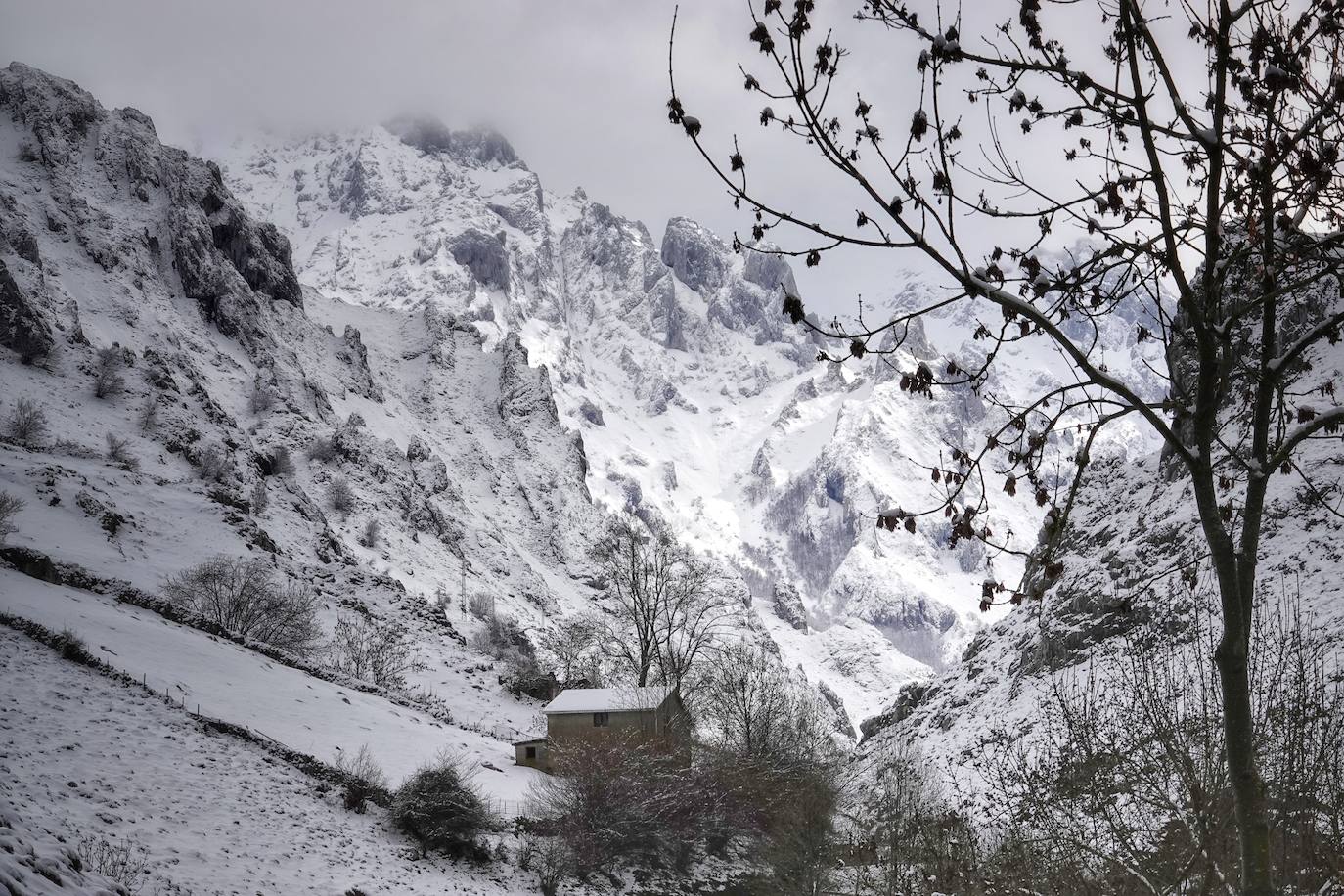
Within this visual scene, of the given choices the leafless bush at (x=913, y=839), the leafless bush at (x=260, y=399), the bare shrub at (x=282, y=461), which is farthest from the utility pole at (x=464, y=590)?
the leafless bush at (x=913, y=839)

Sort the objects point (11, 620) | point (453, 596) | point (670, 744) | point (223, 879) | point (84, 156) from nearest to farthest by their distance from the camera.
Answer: point (223, 879) < point (11, 620) < point (670, 744) < point (453, 596) < point (84, 156)

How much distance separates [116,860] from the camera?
55.5ft

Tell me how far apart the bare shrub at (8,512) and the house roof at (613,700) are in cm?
2738

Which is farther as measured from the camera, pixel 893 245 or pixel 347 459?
pixel 347 459

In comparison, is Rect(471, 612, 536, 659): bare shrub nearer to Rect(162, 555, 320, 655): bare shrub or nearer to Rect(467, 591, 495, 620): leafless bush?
Rect(467, 591, 495, 620): leafless bush

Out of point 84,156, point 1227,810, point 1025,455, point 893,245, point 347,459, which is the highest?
point 84,156

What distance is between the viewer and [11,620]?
27578 millimetres

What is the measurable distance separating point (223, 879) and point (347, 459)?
86.5 meters

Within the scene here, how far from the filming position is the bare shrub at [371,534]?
295 feet

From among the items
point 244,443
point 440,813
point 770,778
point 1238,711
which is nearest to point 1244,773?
point 1238,711

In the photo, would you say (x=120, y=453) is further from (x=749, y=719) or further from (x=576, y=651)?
(x=749, y=719)

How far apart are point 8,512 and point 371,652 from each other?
64.4 feet

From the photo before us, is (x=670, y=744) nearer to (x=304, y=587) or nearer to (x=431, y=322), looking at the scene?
(x=304, y=587)

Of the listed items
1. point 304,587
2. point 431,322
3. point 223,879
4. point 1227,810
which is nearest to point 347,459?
point 304,587
